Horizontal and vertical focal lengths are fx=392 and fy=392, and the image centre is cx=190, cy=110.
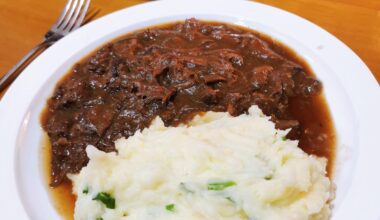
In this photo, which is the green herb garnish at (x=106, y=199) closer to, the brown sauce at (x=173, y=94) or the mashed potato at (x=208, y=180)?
the mashed potato at (x=208, y=180)

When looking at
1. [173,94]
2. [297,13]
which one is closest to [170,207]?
[173,94]

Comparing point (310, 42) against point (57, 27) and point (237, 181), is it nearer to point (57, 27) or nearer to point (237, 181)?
point (237, 181)

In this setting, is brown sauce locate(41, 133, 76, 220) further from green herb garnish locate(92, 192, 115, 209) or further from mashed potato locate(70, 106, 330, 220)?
green herb garnish locate(92, 192, 115, 209)

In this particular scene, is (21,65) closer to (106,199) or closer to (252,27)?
(106,199)

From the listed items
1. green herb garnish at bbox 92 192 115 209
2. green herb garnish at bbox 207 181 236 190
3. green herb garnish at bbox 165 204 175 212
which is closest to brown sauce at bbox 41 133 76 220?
green herb garnish at bbox 92 192 115 209

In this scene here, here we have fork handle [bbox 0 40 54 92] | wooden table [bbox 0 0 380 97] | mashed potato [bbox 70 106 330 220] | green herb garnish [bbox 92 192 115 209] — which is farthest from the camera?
wooden table [bbox 0 0 380 97]

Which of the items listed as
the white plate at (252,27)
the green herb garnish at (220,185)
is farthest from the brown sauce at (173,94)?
the green herb garnish at (220,185)
